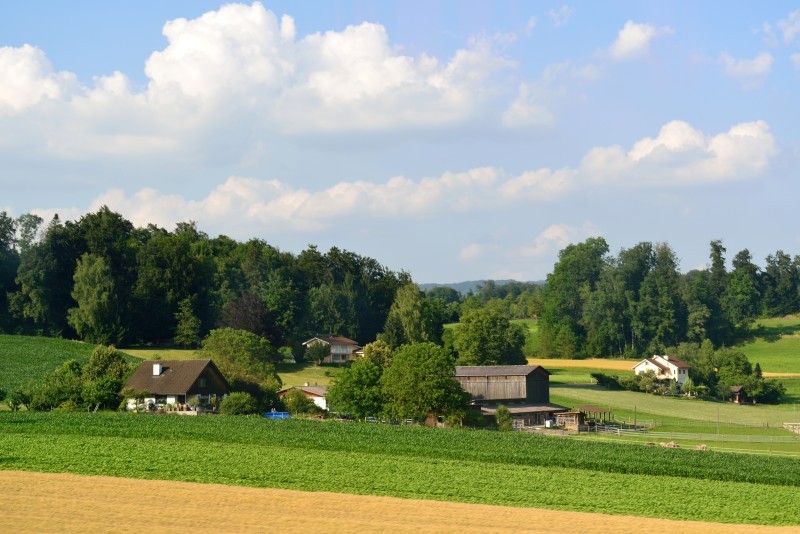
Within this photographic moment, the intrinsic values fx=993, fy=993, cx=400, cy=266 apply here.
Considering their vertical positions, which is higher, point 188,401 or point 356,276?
point 356,276

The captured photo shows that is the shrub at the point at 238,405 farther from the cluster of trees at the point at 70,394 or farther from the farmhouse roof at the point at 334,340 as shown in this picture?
the farmhouse roof at the point at 334,340

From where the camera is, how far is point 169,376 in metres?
75.4

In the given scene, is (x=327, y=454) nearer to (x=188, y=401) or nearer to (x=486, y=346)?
(x=188, y=401)

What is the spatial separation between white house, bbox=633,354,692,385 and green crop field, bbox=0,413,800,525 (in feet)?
214

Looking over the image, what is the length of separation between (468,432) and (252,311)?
204ft

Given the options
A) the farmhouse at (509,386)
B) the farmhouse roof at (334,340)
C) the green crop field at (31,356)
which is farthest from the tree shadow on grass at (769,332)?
the green crop field at (31,356)

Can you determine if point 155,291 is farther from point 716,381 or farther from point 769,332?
point 769,332

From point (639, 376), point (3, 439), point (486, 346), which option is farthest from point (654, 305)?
point (3, 439)

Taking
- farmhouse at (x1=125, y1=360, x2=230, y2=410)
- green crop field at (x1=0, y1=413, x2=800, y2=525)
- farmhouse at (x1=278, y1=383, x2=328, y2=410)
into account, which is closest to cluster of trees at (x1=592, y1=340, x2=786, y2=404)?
farmhouse at (x1=278, y1=383, x2=328, y2=410)

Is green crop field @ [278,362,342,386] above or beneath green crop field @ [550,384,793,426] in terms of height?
above

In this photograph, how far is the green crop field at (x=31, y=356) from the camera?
8425 cm

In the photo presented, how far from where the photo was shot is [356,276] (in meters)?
136

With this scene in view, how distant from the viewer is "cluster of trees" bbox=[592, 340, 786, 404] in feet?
356

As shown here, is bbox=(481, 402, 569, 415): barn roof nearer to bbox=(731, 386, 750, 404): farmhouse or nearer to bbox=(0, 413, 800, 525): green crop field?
bbox=(731, 386, 750, 404): farmhouse
